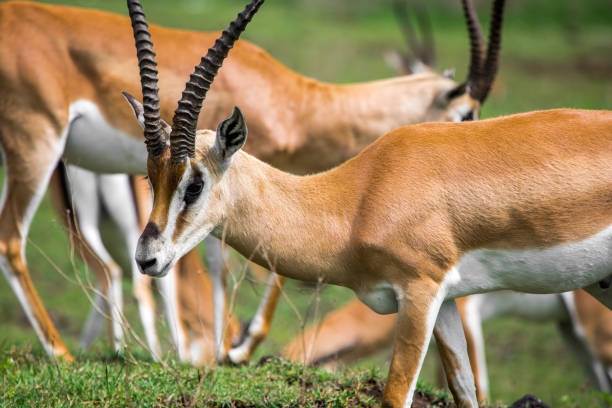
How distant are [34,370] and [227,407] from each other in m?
1.42

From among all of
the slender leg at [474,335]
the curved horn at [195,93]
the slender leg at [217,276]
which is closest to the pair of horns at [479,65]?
the slender leg at [474,335]

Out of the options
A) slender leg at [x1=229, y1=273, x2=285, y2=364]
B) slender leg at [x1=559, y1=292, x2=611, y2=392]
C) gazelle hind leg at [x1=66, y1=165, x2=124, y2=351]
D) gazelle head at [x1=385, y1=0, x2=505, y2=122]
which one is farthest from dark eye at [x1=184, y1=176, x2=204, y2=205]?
slender leg at [x1=559, y1=292, x2=611, y2=392]

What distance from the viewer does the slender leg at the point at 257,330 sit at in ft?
19.9

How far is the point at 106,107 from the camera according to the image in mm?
5930

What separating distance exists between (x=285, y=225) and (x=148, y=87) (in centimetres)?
96

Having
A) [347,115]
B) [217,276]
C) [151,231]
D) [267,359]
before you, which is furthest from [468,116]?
[151,231]

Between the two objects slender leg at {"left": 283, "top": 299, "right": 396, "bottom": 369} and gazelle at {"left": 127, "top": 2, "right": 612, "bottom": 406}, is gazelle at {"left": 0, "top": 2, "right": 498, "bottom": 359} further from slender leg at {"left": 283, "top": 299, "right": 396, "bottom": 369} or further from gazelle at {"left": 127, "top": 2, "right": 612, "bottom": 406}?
gazelle at {"left": 127, "top": 2, "right": 612, "bottom": 406}

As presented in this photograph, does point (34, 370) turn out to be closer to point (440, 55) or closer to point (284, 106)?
point (284, 106)

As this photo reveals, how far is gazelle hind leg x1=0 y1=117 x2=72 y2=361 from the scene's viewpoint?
567cm

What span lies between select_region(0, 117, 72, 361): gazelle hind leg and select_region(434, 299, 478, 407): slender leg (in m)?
2.74

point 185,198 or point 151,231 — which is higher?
point 185,198

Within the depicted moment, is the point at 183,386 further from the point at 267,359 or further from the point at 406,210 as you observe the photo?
the point at 406,210

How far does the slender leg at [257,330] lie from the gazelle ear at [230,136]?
2186 mm

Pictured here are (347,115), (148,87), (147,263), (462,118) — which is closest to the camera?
(147,263)
